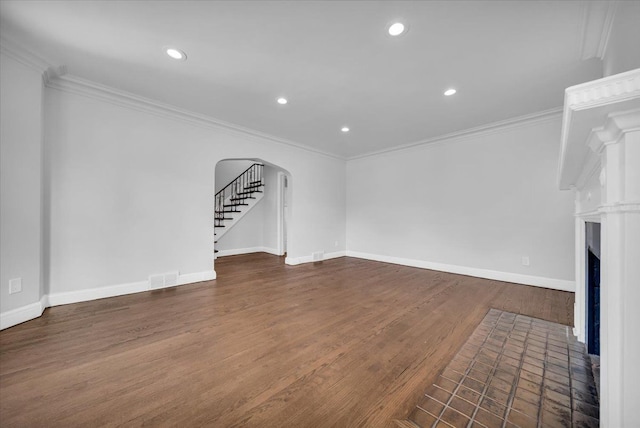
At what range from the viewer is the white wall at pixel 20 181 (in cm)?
229

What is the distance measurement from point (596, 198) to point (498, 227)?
3169mm

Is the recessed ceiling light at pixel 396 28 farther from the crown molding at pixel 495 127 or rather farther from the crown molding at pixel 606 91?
the crown molding at pixel 495 127

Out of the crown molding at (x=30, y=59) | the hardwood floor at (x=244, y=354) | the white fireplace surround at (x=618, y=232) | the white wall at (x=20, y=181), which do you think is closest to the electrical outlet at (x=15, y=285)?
the white wall at (x=20, y=181)

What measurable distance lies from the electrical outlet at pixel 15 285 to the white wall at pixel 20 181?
1.1 inches

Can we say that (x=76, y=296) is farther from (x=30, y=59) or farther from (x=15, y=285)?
(x=30, y=59)

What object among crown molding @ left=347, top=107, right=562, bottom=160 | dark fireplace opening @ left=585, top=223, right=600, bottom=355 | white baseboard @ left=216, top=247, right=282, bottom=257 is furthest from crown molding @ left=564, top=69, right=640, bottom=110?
white baseboard @ left=216, top=247, right=282, bottom=257

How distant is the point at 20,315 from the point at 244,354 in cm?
243

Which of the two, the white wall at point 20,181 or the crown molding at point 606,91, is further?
the white wall at point 20,181

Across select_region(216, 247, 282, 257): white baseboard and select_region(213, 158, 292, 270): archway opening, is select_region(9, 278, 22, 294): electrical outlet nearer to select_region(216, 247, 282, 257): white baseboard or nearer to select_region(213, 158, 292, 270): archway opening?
select_region(213, 158, 292, 270): archway opening

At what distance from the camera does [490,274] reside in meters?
4.15

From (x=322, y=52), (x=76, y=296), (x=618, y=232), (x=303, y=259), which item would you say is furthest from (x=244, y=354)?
(x=303, y=259)

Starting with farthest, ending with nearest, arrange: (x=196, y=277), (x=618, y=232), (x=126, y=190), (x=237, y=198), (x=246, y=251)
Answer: (x=237, y=198)
(x=246, y=251)
(x=196, y=277)
(x=126, y=190)
(x=618, y=232)

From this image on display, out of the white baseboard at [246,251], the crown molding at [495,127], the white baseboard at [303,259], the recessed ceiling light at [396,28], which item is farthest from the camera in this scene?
the white baseboard at [246,251]

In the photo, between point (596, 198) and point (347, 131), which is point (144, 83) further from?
point (596, 198)
